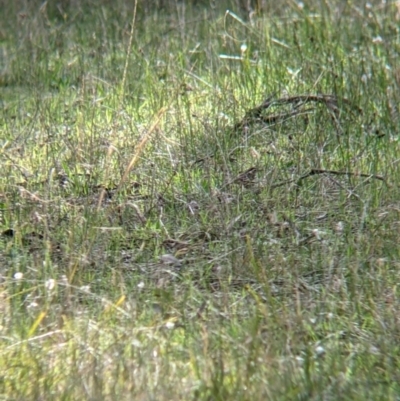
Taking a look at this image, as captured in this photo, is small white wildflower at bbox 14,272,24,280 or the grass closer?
the grass

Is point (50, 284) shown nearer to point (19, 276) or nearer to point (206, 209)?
point (19, 276)

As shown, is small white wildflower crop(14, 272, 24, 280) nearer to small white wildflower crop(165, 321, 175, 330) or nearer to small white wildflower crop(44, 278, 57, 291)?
small white wildflower crop(44, 278, 57, 291)

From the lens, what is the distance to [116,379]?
2404 mm

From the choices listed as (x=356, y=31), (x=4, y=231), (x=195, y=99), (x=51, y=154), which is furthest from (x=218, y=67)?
(x=4, y=231)

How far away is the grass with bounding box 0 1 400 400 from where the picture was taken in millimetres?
2508

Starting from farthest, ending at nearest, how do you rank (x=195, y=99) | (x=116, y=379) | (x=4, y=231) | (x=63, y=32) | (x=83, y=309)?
1. (x=63, y=32)
2. (x=195, y=99)
3. (x=4, y=231)
4. (x=83, y=309)
5. (x=116, y=379)

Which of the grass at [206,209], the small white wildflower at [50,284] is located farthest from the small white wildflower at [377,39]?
the small white wildflower at [50,284]

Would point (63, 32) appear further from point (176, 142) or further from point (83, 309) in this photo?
point (83, 309)

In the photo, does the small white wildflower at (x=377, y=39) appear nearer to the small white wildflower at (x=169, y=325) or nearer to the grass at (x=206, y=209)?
the grass at (x=206, y=209)

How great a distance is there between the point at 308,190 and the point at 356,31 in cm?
236

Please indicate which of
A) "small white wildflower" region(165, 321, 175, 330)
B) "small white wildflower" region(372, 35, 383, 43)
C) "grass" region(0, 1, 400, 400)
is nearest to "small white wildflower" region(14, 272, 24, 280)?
"grass" region(0, 1, 400, 400)

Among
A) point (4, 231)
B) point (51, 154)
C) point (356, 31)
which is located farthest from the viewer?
point (356, 31)

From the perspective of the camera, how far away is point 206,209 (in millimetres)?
3727

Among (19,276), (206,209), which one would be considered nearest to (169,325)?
(19,276)
